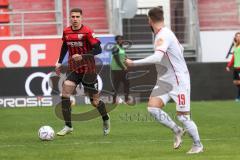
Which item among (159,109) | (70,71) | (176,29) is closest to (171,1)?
(176,29)

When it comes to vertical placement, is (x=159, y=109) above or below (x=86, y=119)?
above

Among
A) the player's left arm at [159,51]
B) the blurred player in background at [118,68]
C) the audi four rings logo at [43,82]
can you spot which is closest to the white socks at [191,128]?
the player's left arm at [159,51]

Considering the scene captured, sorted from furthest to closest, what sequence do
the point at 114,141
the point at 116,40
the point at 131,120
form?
the point at 116,40 < the point at 131,120 < the point at 114,141

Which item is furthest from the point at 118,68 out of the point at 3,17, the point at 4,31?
the point at 3,17

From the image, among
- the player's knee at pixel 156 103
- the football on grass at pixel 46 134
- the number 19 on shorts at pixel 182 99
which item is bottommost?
the football on grass at pixel 46 134

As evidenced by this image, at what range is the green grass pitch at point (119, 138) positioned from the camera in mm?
10891

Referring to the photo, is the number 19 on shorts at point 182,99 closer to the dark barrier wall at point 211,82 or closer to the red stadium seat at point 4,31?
the dark barrier wall at point 211,82

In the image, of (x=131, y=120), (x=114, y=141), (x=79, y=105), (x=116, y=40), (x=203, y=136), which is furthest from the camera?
(x=116, y=40)

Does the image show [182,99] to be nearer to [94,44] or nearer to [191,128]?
[191,128]

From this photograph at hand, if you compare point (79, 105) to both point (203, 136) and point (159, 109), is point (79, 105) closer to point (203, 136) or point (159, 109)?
point (203, 136)

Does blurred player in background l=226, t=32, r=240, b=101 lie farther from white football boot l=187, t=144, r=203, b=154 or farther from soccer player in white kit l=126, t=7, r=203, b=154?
white football boot l=187, t=144, r=203, b=154

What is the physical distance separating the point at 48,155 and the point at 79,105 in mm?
11444

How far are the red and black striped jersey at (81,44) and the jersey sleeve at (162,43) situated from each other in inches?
127

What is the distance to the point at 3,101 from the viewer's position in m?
23.3
